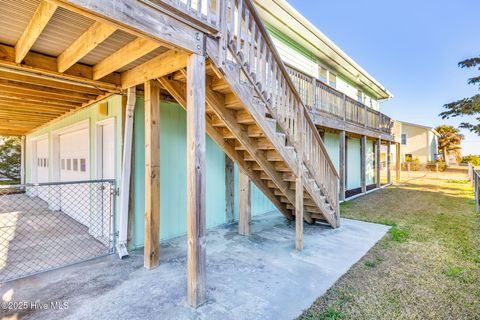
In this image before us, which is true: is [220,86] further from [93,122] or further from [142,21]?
[93,122]

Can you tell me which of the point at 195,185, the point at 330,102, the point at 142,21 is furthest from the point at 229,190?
the point at 330,102

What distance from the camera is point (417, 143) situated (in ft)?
86.7

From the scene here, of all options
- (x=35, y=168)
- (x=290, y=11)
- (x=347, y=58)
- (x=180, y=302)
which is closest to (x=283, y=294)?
(x=180, y=302)

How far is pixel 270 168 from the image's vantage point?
14.2ft

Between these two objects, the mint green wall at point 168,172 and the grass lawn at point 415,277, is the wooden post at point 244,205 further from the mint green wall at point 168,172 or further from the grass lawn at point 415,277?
the grass lawn at point 415,277

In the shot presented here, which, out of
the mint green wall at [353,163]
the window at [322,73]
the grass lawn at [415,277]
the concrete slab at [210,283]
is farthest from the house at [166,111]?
the mint green wall at [353,163]

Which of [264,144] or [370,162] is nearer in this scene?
[264,144]

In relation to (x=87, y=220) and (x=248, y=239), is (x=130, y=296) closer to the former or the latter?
(x=248, y=239)

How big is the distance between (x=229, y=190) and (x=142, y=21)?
4.13 metres

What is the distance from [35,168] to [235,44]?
35.1 feet

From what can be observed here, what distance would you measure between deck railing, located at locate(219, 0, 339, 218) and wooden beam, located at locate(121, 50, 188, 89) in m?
0.53

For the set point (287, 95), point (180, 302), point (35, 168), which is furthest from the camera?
point (35, 168)

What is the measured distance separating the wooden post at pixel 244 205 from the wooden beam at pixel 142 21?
2801 millimetres

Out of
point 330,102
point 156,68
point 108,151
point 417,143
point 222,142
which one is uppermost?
point 330,102
